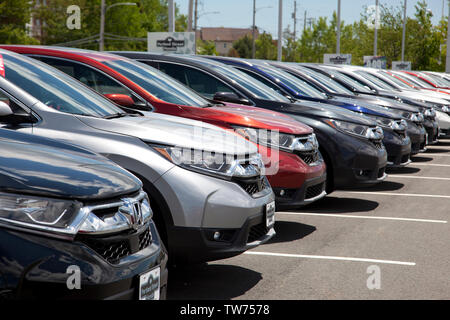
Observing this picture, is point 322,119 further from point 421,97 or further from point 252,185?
point 421,97

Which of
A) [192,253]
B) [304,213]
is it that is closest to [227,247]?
[192,253]

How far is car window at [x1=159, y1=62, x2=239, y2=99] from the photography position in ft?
26.8

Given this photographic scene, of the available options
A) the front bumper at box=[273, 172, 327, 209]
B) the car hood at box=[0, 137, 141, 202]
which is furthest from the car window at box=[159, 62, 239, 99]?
the car hood at box=[0, 137, 141, 202]

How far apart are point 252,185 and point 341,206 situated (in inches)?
158

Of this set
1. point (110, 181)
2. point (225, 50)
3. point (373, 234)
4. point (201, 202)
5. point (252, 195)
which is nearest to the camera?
point (110, 181)

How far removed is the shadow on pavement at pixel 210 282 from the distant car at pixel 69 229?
1.49 meters

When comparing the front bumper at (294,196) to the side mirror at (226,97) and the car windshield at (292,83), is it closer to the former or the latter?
the side mirror at (226,97)

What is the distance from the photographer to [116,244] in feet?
10.1

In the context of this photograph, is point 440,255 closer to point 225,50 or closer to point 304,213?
point 304,213

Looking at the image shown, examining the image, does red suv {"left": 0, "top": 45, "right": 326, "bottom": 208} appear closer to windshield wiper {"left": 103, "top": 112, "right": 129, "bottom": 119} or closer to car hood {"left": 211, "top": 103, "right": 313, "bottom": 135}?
car hood {"left": 211, "top": 103, "right": 313, "bottom": 135}

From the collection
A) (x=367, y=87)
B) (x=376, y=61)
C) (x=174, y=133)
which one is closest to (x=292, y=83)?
(x=367, y=87)

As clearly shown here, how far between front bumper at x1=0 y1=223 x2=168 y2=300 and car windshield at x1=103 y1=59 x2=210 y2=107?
3591 mm
